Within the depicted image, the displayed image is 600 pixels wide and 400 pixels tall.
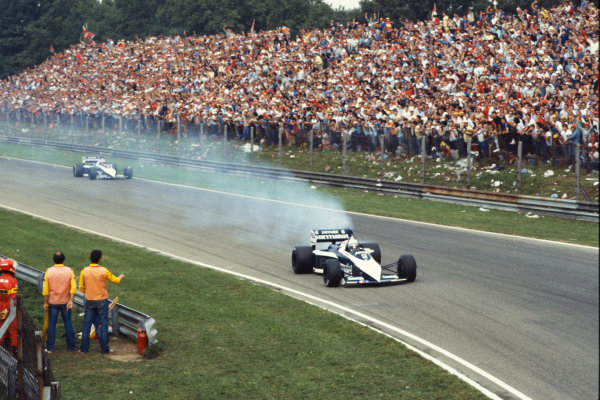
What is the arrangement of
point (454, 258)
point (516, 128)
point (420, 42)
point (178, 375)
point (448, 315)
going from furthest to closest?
point (420, 42) < point (516, 128) < point (454, 258) < point (448, 315) < point (178, 375)

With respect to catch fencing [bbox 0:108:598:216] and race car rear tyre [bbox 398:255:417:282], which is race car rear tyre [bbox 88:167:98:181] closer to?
catch fencing [bbox 0:108:598:216]

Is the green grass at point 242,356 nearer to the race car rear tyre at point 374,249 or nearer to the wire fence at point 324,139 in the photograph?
the race car rear tyre at point 374,249

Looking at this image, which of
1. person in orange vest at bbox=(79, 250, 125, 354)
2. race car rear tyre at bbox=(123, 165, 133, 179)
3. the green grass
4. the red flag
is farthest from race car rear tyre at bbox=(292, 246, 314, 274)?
the red flag

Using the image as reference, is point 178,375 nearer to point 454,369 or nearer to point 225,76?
point 454,369

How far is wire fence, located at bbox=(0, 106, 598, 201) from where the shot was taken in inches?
963

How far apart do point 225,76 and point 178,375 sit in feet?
118

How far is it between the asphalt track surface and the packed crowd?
5.58m

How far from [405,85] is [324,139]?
4.08 m

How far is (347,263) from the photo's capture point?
15.4 meters

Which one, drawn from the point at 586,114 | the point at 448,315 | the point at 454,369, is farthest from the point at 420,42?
the point at 454,369

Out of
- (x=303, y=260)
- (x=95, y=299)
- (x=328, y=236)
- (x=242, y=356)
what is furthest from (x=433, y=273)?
(x=95, y=299)

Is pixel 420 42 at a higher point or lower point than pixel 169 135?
higher

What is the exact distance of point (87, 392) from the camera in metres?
9.68

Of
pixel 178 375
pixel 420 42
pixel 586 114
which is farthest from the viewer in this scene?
pixel 420 42
